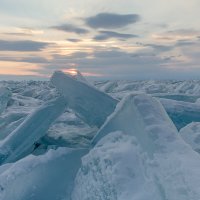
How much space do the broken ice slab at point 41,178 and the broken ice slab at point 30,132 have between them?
1.83ft

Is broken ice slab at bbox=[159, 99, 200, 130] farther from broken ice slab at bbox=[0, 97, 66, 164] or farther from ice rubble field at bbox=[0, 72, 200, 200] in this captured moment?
broken ice slab at bbox=[0, 97, 66, 164]

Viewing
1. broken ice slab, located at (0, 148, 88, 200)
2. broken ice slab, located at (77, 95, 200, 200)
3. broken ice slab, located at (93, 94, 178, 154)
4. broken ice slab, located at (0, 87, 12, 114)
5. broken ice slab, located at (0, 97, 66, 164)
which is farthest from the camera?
broken ice slab, located at (0, 87, 12, 114)

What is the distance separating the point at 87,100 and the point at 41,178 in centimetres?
100

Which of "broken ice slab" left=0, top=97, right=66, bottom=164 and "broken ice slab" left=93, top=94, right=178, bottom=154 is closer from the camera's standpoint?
"broken ice slab" left=93, top=94, right=178, bottom=154

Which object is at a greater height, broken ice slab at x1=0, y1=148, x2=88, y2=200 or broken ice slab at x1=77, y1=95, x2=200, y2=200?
broken ice slab at x1=77, y1=95, x2=200, y2=200

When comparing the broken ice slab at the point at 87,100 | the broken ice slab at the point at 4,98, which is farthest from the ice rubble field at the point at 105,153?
the broken ice slab at the point at 4,98

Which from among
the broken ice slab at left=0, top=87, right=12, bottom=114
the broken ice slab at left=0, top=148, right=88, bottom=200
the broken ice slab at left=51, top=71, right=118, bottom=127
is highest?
the broken ice slab at left=51, top=71, right=118, bottom=127

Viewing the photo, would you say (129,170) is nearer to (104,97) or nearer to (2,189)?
(2,189)

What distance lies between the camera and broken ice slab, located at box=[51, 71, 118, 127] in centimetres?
309

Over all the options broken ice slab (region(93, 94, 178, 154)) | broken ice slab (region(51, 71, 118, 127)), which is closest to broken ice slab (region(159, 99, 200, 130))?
broken ice slab (region(51, 71, 118, 127))

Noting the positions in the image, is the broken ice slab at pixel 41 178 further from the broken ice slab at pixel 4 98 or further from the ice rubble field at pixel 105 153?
the broken ice slab at pixel 4 98

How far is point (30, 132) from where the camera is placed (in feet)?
10.2


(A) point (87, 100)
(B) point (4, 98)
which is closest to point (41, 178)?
(A) point (87, 100)

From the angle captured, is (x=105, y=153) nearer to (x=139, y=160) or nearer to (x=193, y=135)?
(x=139, y=160)
